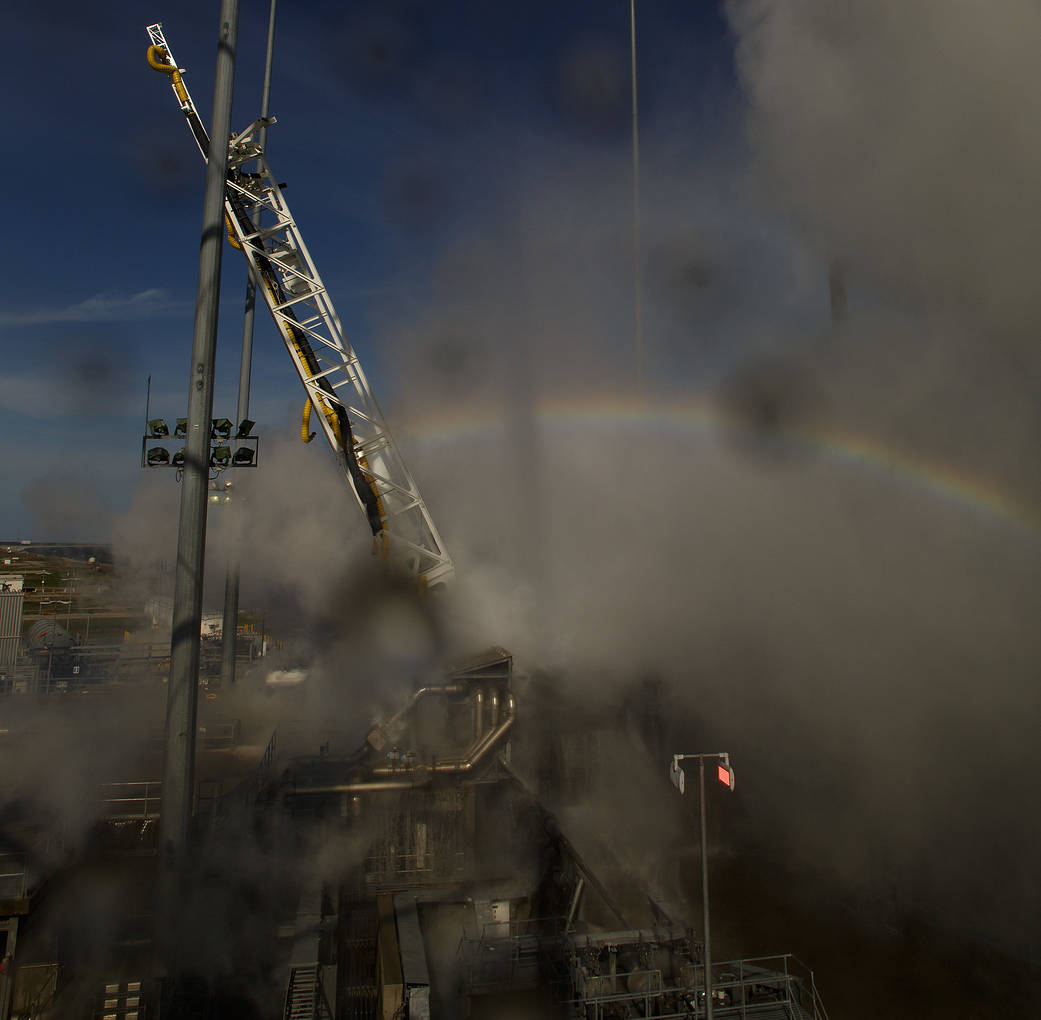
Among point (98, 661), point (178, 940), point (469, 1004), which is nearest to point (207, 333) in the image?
point (178, 940)

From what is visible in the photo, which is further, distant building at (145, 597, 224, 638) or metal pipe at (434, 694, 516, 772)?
distant building at (145, 597, 224, 638)

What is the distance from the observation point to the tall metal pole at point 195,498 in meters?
6.55

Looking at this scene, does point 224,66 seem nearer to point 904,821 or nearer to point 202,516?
point 202,516

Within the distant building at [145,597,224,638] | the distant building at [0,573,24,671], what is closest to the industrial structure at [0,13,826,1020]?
the distant building at [0,573,24,671]

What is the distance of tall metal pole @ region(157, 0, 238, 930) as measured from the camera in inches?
258

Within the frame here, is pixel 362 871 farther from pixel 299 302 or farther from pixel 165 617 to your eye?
pixel 165 617

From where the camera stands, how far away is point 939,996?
1193 centimetres

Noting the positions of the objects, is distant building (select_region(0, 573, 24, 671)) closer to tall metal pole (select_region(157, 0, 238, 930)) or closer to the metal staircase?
tall metal pole (select_region(157, 0, 238, 930))

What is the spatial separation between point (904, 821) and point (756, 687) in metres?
3.88

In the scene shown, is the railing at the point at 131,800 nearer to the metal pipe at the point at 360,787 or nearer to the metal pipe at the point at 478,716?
the metal pipe at the point at 360,787

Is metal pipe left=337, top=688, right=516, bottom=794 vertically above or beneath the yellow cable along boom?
beneath

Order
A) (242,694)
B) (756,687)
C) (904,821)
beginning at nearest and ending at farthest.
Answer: (904,821) → (756,687) → (242,694)

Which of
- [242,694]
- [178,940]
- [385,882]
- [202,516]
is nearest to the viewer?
[178,940]

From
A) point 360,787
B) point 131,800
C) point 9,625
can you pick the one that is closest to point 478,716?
point 360,787
